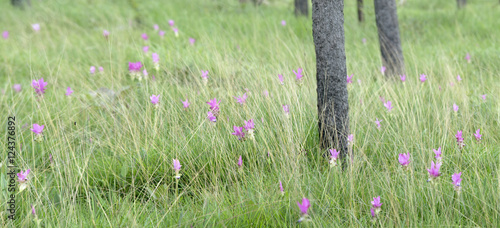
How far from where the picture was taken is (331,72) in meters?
2.43

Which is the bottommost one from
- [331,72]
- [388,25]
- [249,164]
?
[249,164]

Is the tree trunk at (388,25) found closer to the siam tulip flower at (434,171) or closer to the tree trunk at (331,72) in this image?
the tree trunk at (331,72)

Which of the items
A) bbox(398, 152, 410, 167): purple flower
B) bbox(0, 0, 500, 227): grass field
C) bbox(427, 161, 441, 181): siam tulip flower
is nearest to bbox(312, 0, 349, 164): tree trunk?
bbox(0, 0, 500, 227): grass field

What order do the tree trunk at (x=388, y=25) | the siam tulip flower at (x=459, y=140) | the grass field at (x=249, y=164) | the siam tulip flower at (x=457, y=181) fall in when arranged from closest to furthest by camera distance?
the siam tulip flower at (x=457, y=181), the grass field at (x=249, y=164), the siam tulip flower at (x=459, y=140), the tree trunk at (x=388, y=25)

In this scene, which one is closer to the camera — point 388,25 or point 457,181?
point 457,181

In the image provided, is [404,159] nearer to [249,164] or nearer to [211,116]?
[249,164]

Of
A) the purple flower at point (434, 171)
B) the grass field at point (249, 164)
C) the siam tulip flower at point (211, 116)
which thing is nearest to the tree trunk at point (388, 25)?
the grass field at point (249, 164)

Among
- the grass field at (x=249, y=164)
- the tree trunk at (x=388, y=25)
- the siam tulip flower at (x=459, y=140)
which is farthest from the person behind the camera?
the tree trunk at (x=388, y=25)

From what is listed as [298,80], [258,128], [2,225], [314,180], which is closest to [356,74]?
[298,80]

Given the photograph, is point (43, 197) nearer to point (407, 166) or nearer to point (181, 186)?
point (181, 186)

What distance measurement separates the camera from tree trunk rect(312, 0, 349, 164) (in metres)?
2.36

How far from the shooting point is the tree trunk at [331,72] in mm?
2359

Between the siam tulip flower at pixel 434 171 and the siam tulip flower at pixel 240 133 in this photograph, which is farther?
the siam tulip flower at pixel 240 133

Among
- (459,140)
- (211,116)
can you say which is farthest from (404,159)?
(211,116)
